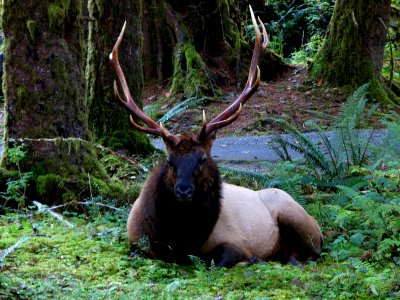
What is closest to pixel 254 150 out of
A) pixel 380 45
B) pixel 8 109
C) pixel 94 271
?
pixel 380 45

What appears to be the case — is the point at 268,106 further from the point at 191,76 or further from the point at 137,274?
the point at 137,274

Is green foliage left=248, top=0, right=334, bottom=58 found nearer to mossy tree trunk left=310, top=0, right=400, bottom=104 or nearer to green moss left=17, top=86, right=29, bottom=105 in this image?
mossy tree trunk left=310, top=0, right=400, bottom=104

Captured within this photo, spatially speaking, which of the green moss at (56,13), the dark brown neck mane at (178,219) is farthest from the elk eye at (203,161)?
the green moss at (56,13)

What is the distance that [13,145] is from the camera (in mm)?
7223

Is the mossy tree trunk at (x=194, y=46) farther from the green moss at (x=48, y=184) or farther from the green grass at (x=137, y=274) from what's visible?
the green grass at (x=137, y=274)

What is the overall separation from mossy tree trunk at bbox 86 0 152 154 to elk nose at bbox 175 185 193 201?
4.66m

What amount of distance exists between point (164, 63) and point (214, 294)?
44.1 ft

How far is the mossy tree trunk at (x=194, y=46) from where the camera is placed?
53.9 ft

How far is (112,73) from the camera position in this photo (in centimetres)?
1047

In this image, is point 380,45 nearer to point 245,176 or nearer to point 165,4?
point 165,4

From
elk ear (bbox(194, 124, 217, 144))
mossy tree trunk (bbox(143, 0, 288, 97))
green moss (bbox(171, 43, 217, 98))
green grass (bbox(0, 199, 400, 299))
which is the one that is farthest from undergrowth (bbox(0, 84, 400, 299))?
mossy tree trunk (bbox(143, 0, 288, 97))

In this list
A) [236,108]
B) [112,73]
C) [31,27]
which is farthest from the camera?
[112,73]

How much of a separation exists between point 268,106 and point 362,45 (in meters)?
2.59

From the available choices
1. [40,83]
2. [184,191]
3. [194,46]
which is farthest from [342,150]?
[194,46]
